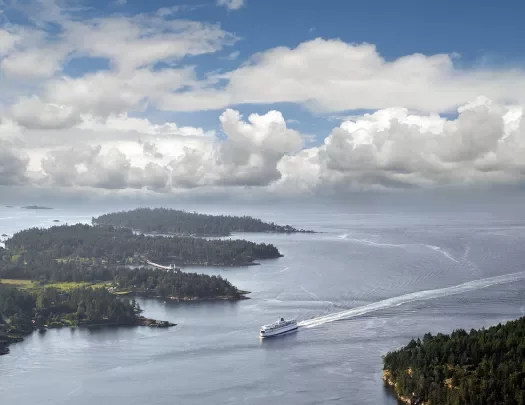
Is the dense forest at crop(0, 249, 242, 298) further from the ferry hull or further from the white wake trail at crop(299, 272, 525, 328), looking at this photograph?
the ferry hull

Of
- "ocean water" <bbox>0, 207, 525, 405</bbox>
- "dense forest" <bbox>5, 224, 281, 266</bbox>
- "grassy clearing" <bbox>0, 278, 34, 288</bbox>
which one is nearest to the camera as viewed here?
"ocean water" <bbox>0, 207, 525, 405</bbox>

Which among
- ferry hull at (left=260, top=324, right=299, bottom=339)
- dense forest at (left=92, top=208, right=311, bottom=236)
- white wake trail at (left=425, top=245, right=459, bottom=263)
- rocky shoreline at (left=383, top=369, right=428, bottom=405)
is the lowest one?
rocky shoreline at (left=383, top=369, right=428, bottom=405)

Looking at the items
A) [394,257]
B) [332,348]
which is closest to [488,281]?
[394,257]

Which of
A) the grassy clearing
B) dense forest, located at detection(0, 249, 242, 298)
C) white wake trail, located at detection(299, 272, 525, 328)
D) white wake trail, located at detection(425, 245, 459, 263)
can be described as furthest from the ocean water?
the grassy clearing

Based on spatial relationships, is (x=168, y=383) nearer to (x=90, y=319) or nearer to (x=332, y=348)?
(x=332, y=348)

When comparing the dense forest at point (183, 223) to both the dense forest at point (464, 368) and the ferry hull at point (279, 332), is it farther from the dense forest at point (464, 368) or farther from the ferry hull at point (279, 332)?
the dense forest at point (464, 368)

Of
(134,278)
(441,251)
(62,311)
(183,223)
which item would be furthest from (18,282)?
(183,223)

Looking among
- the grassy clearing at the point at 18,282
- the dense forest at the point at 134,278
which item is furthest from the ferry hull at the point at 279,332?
the grassy clearing at the point at 18,282
